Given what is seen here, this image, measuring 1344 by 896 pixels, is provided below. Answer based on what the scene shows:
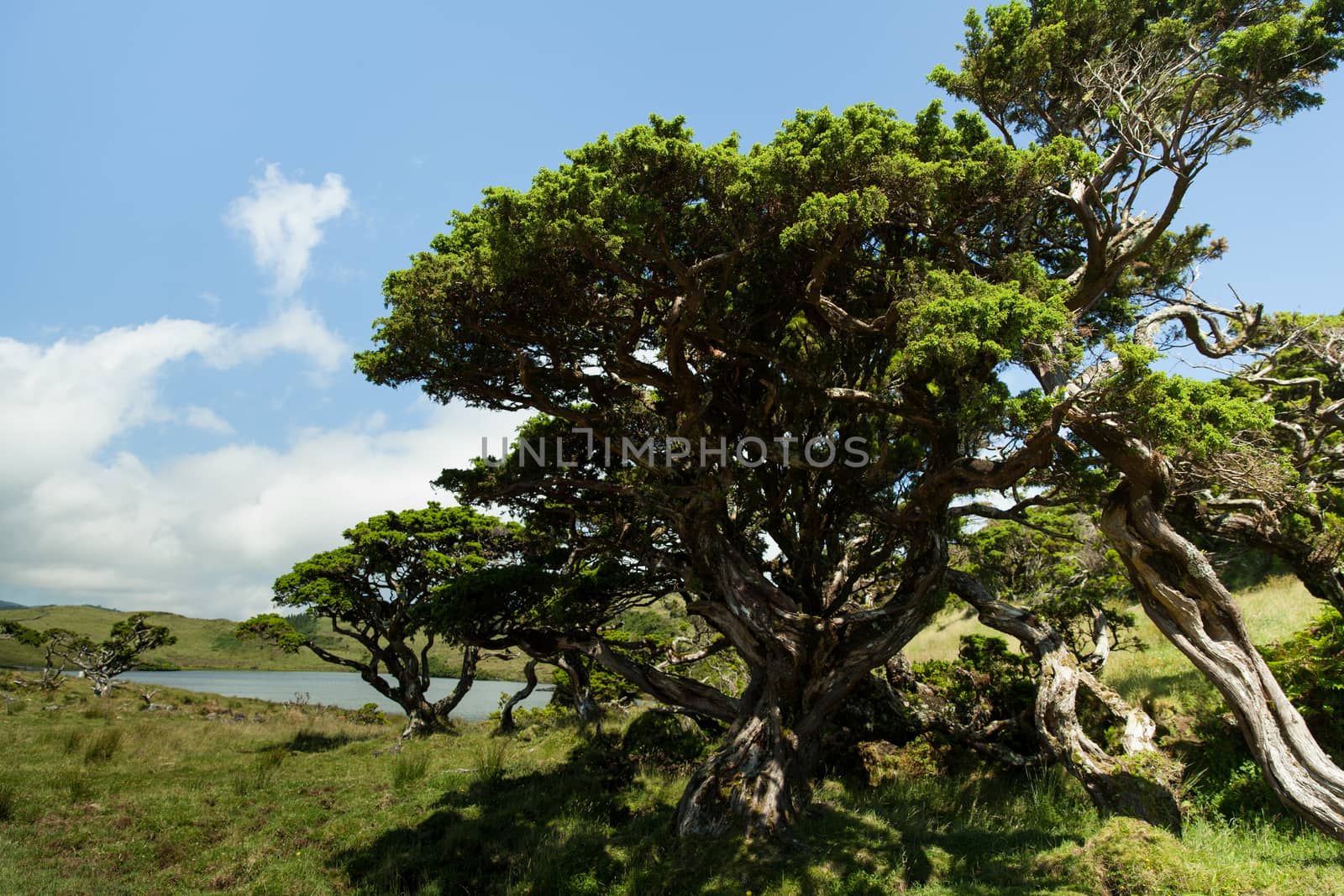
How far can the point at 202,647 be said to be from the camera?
13362cm

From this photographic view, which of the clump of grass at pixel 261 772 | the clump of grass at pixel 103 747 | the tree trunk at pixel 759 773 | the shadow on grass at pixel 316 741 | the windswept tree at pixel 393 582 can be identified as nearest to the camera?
the tree trunk at pixel 759 773

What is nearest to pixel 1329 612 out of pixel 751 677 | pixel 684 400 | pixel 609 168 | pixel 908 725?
pixel 908 725

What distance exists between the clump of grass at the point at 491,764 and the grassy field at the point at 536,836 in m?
0.07

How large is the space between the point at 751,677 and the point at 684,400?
5.08 m

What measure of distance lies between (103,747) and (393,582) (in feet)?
28.6

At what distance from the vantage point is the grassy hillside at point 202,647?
10864cm

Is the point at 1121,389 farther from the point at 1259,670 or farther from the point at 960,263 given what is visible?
the point at 1259,670

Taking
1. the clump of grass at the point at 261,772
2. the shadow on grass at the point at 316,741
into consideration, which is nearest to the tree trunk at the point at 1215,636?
the clump of grass at the point at 261,772

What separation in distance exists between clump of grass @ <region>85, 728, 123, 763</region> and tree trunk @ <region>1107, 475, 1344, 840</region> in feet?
72.3

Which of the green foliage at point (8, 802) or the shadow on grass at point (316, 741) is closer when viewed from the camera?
the green foliage at point (8, 802)

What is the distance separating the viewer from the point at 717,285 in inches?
417

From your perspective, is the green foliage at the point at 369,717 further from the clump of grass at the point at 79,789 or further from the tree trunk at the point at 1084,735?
the tree trunk at the point at 1084,735

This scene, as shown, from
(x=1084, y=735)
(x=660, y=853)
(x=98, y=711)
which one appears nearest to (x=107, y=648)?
(x=98, y=711)

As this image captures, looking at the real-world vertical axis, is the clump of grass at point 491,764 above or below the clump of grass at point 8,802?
below
